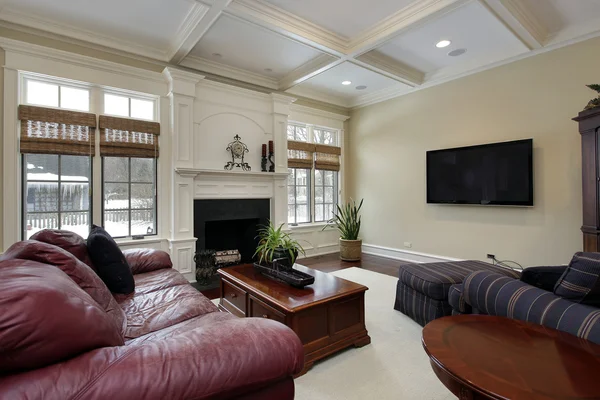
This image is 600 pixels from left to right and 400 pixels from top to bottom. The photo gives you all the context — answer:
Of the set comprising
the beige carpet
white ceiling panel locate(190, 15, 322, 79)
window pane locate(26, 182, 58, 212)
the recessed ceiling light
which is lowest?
the beige carpet

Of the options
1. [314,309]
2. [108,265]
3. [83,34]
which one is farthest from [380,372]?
[83,34]

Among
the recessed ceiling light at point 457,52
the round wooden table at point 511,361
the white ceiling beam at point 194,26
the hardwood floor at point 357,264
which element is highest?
the recessed ceiling light at point 457,52

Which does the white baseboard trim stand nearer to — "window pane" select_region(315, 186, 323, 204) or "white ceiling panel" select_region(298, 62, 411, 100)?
"window pane" select_region(315, 186, 323, 204)

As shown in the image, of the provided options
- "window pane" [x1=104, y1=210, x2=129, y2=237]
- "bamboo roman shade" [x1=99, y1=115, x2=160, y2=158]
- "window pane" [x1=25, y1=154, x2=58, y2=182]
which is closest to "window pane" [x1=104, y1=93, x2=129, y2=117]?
"bamboo roman shade" [x1=99, y1=115, x2=160, y2=158]

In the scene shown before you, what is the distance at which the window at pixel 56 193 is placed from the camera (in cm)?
340

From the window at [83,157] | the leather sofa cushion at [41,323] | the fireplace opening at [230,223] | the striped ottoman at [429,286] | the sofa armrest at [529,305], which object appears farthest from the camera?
the fireplace opening at [230,223]

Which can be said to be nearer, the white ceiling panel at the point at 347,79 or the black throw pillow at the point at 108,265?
the black throw pillow at the point at 108,265

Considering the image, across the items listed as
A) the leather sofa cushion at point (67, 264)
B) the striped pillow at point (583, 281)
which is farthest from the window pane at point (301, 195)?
the striped pillow at point (583, 281)

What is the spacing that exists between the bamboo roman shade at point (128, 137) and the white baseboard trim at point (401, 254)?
13.8 ft

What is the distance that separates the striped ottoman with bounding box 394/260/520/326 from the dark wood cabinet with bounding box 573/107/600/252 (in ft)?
3.39

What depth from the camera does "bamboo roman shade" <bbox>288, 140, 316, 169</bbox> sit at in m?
5.55

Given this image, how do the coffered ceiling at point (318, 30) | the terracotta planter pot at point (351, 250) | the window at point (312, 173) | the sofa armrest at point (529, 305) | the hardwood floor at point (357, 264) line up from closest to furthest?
the sofa armrest at point (529, 305)
the coffered ceiling at point (318, 30)
the hardwood floor at point (357, 264)
the terracotta planter pot at point (351, 250)
the window at point (312, 173)

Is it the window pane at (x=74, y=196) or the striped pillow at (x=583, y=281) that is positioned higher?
the window pane at (x=74, y=196)

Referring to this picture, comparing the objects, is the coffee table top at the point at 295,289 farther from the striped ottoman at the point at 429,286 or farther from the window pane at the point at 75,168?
the window pane at the point at 75,168
